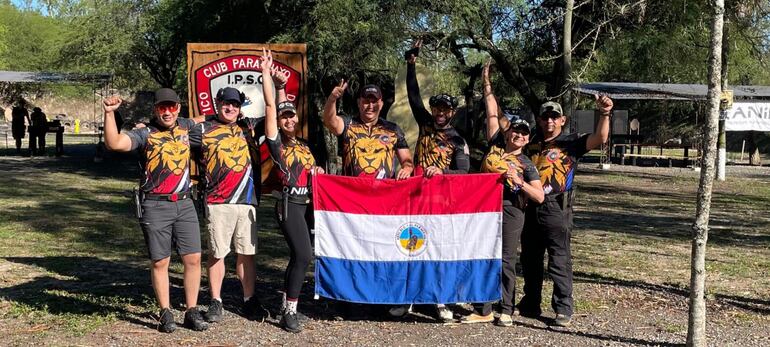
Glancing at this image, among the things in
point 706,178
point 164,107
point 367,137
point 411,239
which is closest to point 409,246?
point 411,239

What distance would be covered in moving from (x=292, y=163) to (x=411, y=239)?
44.2 inches

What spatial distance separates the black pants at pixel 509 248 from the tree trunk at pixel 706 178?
1341 millimetres

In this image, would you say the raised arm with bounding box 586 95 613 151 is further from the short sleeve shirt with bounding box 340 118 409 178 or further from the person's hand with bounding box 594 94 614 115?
the short sleeve shirt with bounding box 340 118 409 178

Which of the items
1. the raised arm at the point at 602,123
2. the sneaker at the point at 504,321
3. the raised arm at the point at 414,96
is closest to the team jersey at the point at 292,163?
the raised arm at the point at 414,96

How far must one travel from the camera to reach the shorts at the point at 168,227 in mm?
6012

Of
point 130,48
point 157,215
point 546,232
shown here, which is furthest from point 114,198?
point 130,48

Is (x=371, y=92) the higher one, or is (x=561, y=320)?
(x=371, y=92)

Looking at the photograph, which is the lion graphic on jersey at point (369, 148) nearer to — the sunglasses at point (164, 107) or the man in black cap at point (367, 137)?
the man in black cap at point (367, 137)

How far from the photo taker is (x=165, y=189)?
6.02 metres

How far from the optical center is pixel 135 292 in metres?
7.46

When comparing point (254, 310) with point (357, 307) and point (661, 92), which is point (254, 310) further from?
point (661, 92)

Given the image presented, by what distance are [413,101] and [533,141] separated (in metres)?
1.05

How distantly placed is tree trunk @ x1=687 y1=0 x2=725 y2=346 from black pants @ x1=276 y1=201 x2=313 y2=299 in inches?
108

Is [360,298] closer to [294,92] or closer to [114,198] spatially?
[294,92]
